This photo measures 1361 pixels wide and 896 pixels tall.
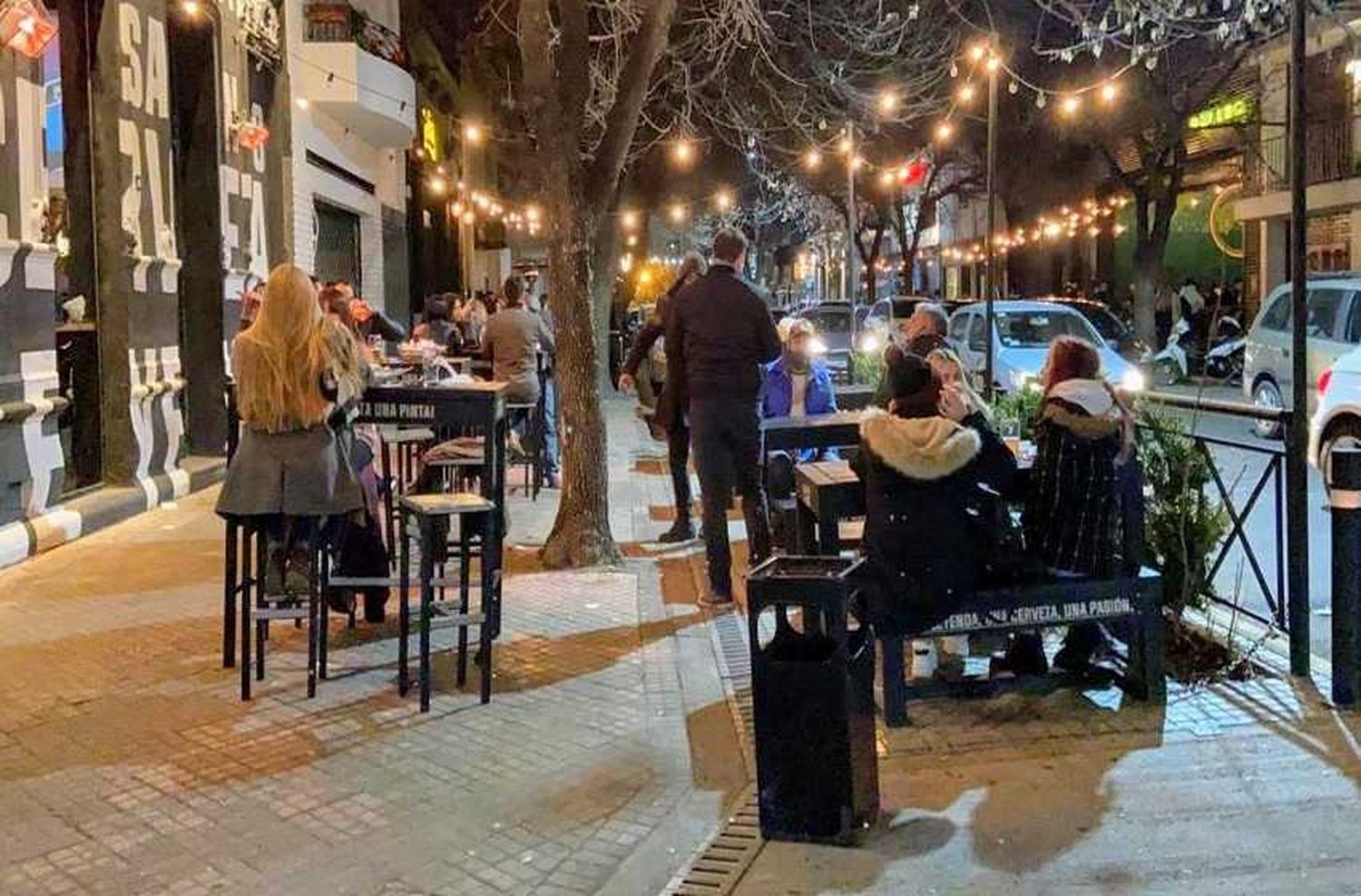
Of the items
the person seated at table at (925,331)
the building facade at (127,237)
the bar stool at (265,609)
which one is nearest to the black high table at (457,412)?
the bar stool at (265,609)

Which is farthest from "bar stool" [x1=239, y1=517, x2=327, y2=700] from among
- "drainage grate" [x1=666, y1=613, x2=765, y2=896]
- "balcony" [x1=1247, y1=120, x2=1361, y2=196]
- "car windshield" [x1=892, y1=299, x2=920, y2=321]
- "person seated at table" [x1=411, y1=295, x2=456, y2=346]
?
"balcony" [x1=1247, y1=120, x2=1361, y2=196]

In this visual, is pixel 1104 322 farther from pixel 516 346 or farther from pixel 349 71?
pixel 516 346

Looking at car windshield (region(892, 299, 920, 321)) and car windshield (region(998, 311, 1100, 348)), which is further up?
car windshield (region(892, 299, 920, 321))

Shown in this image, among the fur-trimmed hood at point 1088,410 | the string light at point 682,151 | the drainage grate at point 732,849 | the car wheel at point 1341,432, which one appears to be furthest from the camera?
the string light at point 682,151

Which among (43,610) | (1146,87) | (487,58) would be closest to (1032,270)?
(1146,87)

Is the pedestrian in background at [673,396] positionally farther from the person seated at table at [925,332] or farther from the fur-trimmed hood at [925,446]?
the fur-trimmed hood at [925,446]

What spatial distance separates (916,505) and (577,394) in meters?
3.81

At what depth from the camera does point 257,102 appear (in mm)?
14906

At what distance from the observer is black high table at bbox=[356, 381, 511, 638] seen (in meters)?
6.36

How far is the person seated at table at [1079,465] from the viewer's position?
567cm

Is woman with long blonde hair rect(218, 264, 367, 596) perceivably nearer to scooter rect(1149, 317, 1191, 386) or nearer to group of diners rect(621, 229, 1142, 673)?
group of diners rect(621, 229, 1142, 673)

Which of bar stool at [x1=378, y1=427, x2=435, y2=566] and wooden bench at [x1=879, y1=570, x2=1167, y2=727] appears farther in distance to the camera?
bar stool at [x1=378, y1=427, x2=435, y2=566]

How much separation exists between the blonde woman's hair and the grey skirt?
7cm

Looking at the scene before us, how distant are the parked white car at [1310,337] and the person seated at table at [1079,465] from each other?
7.76 m
